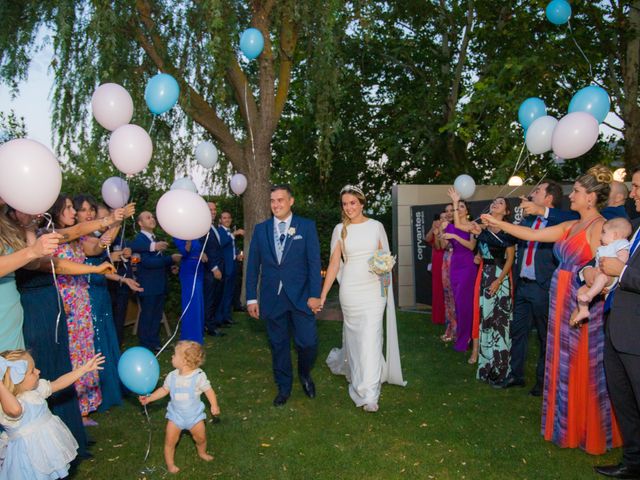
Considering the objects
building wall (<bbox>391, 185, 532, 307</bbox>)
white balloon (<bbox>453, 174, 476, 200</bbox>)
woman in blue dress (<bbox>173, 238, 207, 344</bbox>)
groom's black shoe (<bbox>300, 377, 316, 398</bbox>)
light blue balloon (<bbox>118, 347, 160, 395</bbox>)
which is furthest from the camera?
building wall (<bbox>391, 185, 532, 307</bbox>)

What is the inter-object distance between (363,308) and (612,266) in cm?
247

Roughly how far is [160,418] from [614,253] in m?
4.28

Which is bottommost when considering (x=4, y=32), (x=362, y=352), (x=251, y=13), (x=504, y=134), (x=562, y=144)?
(x=362, y=352)

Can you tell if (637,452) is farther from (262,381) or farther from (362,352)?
(262,381)

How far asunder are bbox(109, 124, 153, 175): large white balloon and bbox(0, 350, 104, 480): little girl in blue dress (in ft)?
6.78

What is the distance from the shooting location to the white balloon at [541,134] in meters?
5.51

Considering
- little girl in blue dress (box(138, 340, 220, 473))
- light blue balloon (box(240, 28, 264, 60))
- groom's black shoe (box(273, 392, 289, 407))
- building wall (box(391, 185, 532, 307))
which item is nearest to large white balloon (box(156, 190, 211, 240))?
little girl in blue dress (box(138, 340, 220, 473))

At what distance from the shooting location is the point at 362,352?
5.41m

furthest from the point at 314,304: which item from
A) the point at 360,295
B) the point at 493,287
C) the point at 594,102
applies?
the point at 594,102

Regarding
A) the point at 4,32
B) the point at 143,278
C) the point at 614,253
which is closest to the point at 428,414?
the point at 614,253

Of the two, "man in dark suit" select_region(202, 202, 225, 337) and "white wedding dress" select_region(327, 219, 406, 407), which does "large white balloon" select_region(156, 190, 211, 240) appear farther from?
"man in dark suit" select_region(202, 202, 225, 337)

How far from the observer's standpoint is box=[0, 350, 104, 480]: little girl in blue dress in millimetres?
3094

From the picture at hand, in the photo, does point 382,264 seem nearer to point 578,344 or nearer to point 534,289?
point 534,289

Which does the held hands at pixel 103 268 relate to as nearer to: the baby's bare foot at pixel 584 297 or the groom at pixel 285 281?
the groom at pixel 285 281
